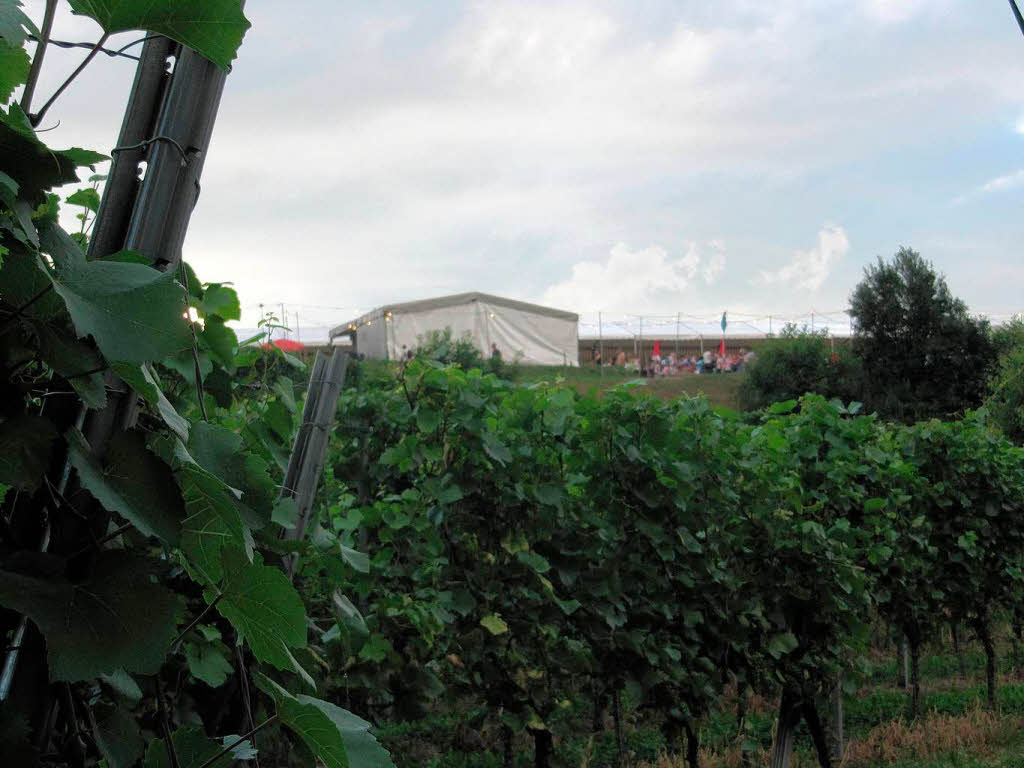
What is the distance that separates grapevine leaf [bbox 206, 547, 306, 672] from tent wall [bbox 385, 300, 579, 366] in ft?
96.3

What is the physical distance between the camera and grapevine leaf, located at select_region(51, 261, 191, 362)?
568 mm

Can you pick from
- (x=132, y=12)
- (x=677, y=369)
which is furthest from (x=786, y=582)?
(x=677, y=369)

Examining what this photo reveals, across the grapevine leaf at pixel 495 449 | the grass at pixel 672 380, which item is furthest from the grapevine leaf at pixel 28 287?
the grass at pixel 672 380

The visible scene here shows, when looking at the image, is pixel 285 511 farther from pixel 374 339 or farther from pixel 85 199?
pixel 374 339

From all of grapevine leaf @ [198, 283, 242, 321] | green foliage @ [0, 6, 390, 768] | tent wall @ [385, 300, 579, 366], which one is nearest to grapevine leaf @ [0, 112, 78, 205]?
Answer: green foliage @ [0, 6, 390, 768]

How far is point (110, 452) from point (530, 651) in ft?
11.6

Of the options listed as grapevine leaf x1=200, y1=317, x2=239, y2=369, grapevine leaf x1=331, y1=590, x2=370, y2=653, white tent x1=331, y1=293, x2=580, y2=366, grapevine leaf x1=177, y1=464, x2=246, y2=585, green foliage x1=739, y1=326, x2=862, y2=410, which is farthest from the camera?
white tent x1=331, y1=293, x2=580, y2=366

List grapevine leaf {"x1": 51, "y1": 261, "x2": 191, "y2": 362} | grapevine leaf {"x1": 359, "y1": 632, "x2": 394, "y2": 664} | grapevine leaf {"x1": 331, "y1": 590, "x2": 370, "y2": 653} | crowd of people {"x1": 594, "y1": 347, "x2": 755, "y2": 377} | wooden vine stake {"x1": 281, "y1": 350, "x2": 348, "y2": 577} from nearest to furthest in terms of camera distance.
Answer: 1. grapevine leaf {"x1": 51, "y1": 261, "x2": 191, "y2": 362}
2. grapevine leaf {"x1": 331, "y1": 590, "x2": 370, "y2": 653}
3. wooden vine stake {"x1": 281, "y1": 350, "x2": 348, "y2": 577}
4. grapevine leaf {"x1": 359, "y1": 632, "x2": 394, "y2": 664}
5. crowd of people {"x1": 594, "y1": 347, "x2": 755, "y2": 377}

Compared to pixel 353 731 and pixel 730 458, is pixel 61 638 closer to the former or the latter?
pixel 353 731

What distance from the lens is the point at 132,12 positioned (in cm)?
64

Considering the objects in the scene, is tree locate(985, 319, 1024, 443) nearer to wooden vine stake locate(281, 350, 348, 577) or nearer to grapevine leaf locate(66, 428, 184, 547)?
wooden vine stake locate(281, 350, 348, 577)

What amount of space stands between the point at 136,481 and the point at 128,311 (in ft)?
0.46

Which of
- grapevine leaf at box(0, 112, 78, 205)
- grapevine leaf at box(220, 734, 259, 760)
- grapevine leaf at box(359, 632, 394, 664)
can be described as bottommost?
grapevine leaf at box(359, 632, 394, 664)

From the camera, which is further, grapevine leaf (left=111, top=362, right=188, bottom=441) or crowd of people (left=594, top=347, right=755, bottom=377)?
crowd of people (left=594, top=347, right=755, bottom=377)
